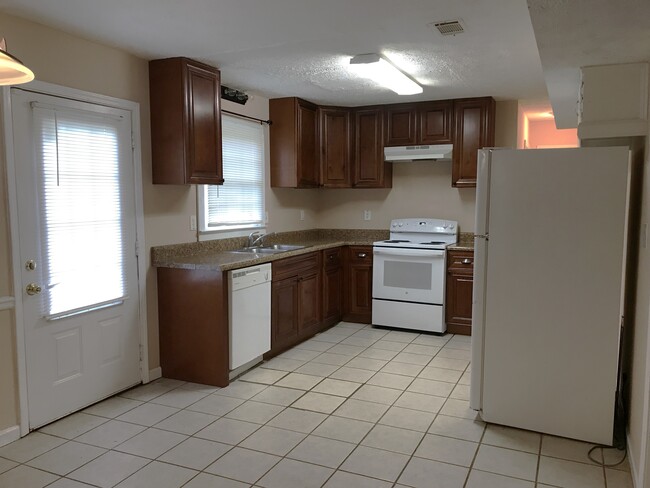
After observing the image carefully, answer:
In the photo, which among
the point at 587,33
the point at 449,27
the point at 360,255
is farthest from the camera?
the point at 360,255

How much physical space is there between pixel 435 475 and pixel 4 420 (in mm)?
2342

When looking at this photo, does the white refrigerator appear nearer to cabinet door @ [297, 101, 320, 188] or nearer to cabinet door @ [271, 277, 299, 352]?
cabinet door @ [271, 277, 299, 352]

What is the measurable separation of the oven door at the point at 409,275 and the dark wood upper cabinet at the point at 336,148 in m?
0.96

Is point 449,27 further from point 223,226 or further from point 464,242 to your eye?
point 464,242

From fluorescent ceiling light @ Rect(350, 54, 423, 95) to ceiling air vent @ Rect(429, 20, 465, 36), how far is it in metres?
0.58

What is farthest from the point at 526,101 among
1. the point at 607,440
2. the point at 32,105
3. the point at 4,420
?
the point at 4,420

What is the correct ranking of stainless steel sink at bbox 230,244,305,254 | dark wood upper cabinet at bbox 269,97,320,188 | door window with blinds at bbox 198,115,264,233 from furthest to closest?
dark wood upper cabinet at bbox 269,97,320,188, stainless steel sink at bbox 230,244,305,254, door window with blinds at bbox 198,115,264,233

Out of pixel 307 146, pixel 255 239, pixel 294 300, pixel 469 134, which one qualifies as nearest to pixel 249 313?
pixel 294 300

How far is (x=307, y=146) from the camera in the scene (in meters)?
5.52

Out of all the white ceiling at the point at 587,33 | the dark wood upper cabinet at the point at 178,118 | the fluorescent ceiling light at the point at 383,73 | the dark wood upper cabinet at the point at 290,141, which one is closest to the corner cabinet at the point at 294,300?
the dark wood upper cabinet at the point at 290,141

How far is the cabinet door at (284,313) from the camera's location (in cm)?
442

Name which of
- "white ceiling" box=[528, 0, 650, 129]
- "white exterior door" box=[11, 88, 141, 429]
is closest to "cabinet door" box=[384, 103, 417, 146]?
"white ceiling" box=[528, 0, 650, 129]

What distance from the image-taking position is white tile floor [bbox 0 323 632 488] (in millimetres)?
2555

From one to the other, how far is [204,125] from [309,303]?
198 centimetres
